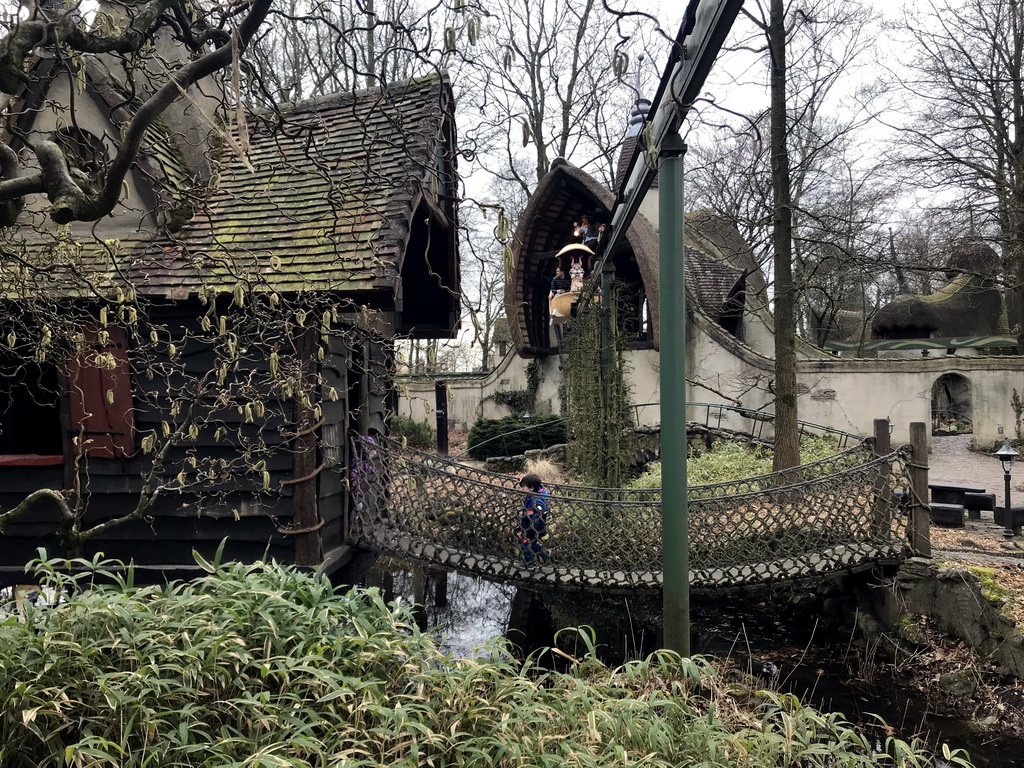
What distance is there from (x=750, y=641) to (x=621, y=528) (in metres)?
1.91

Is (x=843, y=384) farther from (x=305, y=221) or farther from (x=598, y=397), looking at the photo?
(x=305, y=221)

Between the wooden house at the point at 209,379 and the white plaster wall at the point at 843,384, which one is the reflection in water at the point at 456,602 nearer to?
the wooden house at the point at 209,379

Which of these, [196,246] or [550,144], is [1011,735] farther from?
[550,144]

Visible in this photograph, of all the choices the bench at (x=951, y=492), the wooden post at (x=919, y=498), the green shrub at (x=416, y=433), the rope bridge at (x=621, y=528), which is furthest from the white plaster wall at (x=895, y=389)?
the green shrub at (x=416, y=433)

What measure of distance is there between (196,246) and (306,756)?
170 inches

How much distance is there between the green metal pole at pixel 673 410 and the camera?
4023 millimetres

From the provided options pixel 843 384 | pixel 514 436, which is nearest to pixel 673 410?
pixel 514 436

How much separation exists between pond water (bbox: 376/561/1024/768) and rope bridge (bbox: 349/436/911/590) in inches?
24.0

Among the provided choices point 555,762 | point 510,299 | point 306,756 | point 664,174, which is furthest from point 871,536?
point 510,299

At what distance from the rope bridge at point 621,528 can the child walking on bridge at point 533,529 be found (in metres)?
0.08

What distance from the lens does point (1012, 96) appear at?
599 inches

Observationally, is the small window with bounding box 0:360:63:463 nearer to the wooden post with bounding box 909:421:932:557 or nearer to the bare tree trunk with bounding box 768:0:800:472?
the bare tree trunk with bounding box 768:0:800:472

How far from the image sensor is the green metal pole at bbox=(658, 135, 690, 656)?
402 centimetres

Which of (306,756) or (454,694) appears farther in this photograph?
(454,694)
